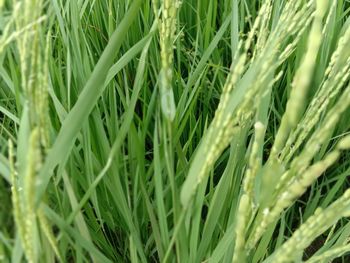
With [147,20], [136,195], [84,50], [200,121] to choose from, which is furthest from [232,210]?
[147,20]

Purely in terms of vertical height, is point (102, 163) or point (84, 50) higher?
point (84, 50)

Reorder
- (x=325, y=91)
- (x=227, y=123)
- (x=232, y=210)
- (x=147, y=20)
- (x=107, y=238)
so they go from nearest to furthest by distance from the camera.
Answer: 1. (x=227, y=123)
2. (x=325, y=91)
3. (x=232, y=210)
4. (x=107, y=238)
5. (x=147, y=20)

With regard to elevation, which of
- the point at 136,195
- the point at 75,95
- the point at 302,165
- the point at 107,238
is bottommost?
the point at 107,238

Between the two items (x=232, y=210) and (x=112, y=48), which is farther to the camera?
(x=232, y=210)

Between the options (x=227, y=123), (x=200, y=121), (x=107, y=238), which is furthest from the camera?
(x=200, y=121)

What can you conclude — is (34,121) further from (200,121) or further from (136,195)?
(200,121)

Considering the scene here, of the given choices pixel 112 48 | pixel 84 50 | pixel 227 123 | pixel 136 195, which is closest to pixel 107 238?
pixel 136 195
